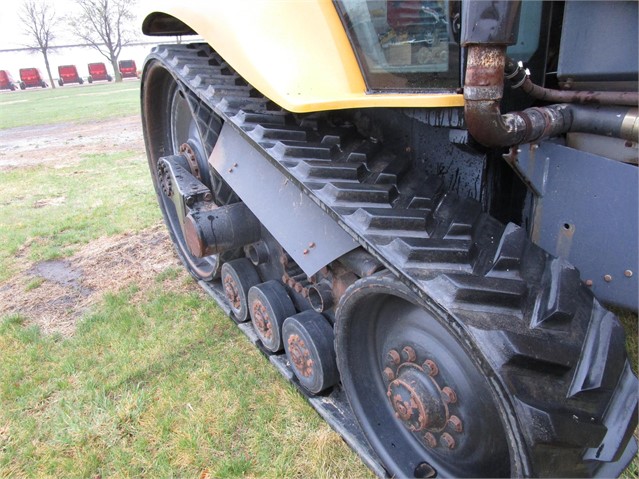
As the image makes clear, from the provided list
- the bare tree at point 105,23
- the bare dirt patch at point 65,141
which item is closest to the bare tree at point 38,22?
the bare tree at point 105,23

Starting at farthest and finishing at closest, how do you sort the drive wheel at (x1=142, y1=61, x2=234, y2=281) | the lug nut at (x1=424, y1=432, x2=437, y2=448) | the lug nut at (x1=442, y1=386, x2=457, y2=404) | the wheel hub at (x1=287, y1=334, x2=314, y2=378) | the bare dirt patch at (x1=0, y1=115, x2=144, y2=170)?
the bare dirt patch at (x1=0, y1=115, x2=144, y2=170)
the drive wheel at (x1=142, y1=61, x2=234, y2=281)
the wheel hub at (x1=287, y1=334, x2=314, y2=378)
the lug nut at (x1=424, y1=432, x2=437, y2=448)
the lug nut at (x1=442, y1=386, x2=457, y2=404)

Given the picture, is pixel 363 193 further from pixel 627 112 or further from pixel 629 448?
pixel 629 448

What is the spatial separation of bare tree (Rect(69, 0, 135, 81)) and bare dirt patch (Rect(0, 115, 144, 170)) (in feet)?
92.4

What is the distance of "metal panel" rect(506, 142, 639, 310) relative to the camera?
1.36m

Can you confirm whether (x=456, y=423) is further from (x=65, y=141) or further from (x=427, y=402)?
(x=65, y=141)

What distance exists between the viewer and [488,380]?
1.18 metres

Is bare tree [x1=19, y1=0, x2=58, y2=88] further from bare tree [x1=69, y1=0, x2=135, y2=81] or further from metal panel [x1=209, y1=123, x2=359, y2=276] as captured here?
metal panel [x1=209, y1=123, x2=359, y2=276]

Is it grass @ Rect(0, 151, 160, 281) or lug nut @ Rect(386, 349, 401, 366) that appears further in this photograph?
grass @ Rect(0, 151, 160, 281)

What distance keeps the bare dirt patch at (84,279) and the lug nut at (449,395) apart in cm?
212

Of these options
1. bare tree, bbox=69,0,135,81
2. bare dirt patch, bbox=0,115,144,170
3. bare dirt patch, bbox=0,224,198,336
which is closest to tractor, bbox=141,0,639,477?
bare dirt patch, bbox=0,224,198,336

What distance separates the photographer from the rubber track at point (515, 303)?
3.86ft

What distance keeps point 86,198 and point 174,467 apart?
4.24 m

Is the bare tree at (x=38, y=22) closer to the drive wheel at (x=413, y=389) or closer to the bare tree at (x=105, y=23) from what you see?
the bare tree at (x=105, y=23)

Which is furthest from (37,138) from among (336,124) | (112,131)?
(336,124)
